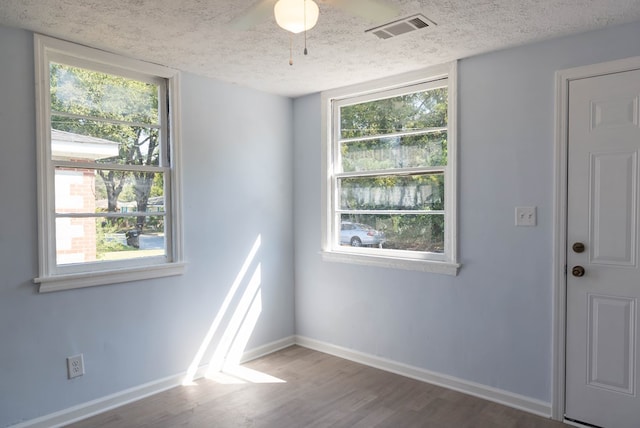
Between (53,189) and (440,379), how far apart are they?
3032 mm

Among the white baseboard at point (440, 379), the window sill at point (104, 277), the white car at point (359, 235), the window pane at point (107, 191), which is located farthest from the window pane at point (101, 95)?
the white baseboard at point (440, 379)

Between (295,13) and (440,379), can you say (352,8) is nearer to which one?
(295,13)

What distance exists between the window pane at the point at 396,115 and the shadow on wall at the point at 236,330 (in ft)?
4.47

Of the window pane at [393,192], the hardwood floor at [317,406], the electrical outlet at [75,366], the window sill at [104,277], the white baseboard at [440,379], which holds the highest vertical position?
the window pane at [393,192]

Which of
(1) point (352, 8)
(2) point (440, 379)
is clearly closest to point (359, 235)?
(2) point (440, 379)

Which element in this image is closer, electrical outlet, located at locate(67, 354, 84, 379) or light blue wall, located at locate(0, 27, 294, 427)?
light blue wall, located at locate(0, 27, 294, 427)

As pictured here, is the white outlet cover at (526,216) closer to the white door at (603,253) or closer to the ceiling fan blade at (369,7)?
the white door at (603,253)

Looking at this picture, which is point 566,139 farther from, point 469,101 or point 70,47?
point 70,47

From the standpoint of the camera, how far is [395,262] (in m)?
3.46

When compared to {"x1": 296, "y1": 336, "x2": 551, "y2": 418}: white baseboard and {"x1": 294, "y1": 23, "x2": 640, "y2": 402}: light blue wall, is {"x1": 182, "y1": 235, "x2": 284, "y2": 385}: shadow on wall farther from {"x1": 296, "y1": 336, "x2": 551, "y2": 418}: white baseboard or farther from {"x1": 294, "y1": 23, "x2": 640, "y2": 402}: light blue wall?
{"x1": 294, "y1": 23, "x2": 640, "y2": 402}: light blue wall

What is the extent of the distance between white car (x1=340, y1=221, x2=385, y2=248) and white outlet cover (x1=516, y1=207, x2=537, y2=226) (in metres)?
1.15

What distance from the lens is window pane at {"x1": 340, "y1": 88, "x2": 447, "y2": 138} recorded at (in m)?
3.30

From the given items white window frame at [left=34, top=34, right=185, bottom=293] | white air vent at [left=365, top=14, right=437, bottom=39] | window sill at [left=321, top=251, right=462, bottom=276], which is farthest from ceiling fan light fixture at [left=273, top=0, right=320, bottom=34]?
window sill at [left=321, top=251, right=462, bottom=276]

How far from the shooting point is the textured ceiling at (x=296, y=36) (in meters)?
2.22
